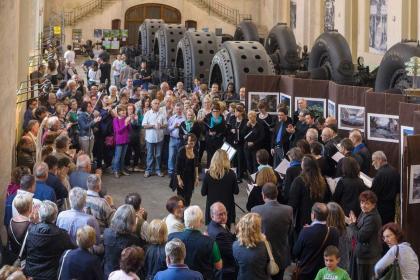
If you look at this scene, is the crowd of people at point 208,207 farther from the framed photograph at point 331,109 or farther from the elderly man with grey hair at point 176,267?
the framed photograph at point 331,109

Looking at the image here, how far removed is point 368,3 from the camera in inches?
1011

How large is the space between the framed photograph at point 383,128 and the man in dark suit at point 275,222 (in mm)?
4346

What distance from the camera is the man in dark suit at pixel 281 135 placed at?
12.8 metres

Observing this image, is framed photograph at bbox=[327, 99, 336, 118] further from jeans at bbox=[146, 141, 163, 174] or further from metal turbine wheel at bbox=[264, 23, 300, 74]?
metal turbine wheel at bbox=[264, 23, 300, 74]

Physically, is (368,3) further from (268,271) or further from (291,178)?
(268,271)

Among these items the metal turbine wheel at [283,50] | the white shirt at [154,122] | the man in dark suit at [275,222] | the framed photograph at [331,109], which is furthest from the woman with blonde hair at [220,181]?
the metal turbine wheel at [283,50]

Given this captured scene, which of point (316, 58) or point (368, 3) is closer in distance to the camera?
point (316, 58)

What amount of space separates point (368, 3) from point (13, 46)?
717 inches

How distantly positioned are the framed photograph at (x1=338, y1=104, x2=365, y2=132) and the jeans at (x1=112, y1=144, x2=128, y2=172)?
13.3 feet

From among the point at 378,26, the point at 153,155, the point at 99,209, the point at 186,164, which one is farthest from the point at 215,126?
the point at 378,26

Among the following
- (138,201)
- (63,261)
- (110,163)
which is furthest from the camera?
(110,163)

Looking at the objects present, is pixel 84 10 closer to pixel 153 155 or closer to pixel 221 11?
pixel 221 11

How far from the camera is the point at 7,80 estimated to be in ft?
30.8

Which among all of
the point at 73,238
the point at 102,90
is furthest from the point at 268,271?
the point at 102,90
